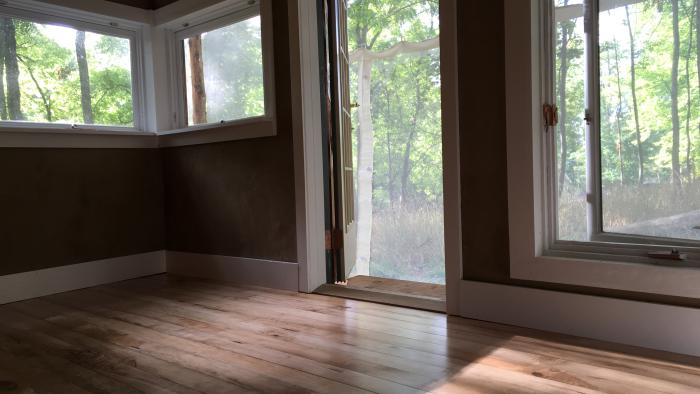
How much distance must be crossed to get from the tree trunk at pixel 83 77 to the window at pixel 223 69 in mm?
584

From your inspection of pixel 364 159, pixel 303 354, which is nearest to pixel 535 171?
pixel 303 354

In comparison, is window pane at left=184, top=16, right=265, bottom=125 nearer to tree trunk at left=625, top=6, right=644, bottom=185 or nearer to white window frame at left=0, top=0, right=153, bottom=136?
white window frame at left=0, top=0, right=153, bottom=136

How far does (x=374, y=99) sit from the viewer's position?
563 centimetres

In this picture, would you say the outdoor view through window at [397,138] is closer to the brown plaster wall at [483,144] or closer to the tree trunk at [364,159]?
the tree trunk at [364,159]

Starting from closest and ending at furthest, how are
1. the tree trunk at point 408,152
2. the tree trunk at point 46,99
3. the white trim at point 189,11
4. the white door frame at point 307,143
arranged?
the white door frame at point 307,143 < the tree trunk at point 46,99 < the white trim at point 189,11 < the tree trunk at point 408,152

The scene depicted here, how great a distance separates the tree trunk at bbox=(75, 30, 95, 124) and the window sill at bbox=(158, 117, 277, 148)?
0.48 metres

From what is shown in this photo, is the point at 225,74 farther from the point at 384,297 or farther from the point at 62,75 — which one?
the point at 384,297

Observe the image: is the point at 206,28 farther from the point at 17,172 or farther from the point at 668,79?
the point at 668,79

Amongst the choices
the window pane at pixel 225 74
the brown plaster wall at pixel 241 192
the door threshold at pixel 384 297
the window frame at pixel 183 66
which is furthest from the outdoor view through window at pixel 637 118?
the window pane at pixel 225 74

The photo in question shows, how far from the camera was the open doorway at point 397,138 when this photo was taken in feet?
17.4

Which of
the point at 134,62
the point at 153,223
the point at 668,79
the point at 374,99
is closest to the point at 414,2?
the point at 374,99

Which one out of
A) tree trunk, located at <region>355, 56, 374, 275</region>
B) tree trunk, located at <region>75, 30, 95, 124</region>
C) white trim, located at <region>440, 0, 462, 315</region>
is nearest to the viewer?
white trim, located at <region>440, 0, 462, 315</region>

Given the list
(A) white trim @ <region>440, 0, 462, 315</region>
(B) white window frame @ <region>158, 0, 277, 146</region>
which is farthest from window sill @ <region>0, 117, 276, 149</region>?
(A) white trim @ <region>440, 0, 462, 315</region>

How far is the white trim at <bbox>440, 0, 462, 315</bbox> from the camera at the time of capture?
2.38 meters
